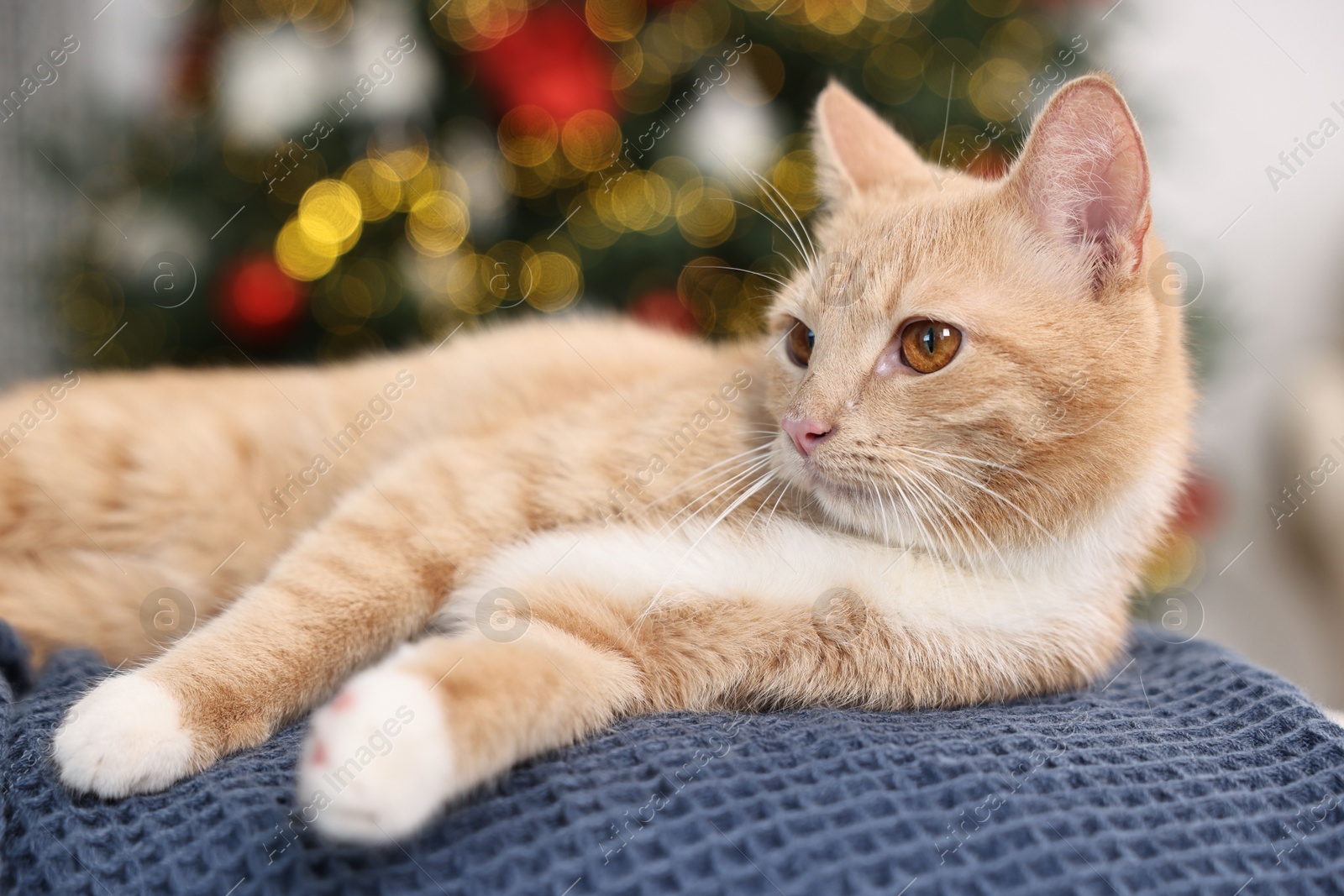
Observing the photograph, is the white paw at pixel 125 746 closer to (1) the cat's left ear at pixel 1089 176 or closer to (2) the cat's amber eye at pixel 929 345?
(2) the cat's amber eye at pixel 929 345

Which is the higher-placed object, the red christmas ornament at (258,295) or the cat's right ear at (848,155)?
the cat's right ear at (848,155)

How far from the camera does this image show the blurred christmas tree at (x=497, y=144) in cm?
191

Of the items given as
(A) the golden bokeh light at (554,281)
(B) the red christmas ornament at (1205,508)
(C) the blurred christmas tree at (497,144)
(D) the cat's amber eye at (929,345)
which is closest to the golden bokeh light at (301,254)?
(C) the blurred christmas tree at (497,144)

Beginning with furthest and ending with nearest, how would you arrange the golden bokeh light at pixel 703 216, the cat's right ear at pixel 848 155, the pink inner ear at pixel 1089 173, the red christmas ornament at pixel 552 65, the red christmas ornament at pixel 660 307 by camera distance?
the red christmas ornament at pixel 660 307 → the golden bokeh light at pixel 703 216 → the red christmas ornament at pixel 552 65 → the cat's right ear at pixel 848 155 → the pink inner ear at pixel 1089 173

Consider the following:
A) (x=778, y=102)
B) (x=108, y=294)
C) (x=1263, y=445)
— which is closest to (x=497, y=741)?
(x=778, y=102)

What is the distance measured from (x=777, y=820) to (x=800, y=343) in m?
0.64

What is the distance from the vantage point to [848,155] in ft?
4.37

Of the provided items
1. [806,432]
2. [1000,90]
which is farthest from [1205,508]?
[806,432]

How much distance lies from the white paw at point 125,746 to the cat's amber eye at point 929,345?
890 mm

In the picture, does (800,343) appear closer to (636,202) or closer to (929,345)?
(929,345)

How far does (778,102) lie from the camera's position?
6.77ft

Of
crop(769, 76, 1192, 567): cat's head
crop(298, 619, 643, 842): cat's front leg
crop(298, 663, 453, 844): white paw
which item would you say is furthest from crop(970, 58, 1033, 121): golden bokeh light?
crop(298, 663, 453, 844): white paw

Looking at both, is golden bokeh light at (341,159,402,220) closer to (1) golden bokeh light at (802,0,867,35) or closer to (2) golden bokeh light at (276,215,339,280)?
(2) golden bokeh light at (276,215,339,280)

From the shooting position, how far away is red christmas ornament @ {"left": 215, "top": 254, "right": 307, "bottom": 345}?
2018 millimetres
